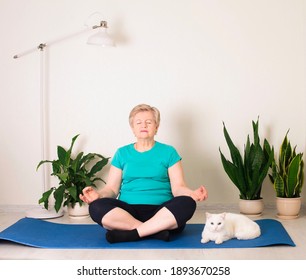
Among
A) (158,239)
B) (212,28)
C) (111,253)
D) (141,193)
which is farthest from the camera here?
(212,28)

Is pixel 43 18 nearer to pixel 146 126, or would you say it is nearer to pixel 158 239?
pixel 146 126

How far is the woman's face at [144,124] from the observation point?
136 inches

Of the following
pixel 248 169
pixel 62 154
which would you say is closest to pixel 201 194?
pixel 248 169

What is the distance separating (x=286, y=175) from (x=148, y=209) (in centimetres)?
118

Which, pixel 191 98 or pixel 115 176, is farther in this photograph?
pixel 191 98

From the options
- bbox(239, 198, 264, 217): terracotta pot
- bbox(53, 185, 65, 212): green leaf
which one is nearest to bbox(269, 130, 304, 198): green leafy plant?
bbox(239, 198, 264, 217): terracotta pot

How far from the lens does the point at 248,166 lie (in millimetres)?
4051

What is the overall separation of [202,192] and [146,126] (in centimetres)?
61

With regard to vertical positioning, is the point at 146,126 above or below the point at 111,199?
above

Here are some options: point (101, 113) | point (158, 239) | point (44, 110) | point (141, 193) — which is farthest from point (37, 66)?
point (158, 239)

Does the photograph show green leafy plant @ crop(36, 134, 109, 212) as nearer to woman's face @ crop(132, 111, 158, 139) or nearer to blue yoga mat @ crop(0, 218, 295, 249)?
blue yoga mat @ crop(0, 218, 295, 249)

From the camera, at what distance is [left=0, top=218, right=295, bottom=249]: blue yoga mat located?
3.08 meters

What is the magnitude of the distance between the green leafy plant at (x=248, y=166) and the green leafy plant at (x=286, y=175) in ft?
0.29

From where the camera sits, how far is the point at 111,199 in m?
3.29
